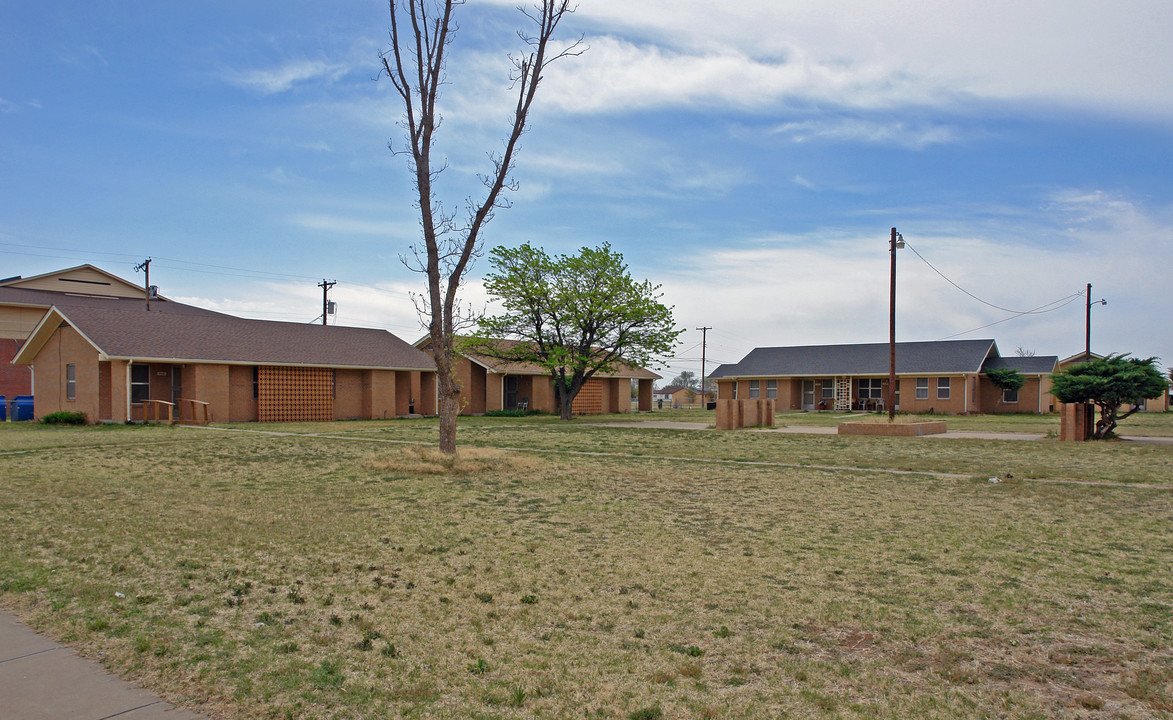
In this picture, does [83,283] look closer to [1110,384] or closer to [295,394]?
[295,394]

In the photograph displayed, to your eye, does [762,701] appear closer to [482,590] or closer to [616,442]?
[482,590]

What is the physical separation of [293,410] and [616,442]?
16.8 meters

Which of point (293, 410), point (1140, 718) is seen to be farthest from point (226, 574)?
point (293, 410)

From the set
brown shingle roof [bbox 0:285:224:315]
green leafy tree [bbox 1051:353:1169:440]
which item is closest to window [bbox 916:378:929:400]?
green leafy tree [bbox 1051:353:1169:440]

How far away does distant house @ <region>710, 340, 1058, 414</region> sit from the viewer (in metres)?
44.1

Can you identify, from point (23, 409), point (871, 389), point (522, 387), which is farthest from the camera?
point (871, 389)

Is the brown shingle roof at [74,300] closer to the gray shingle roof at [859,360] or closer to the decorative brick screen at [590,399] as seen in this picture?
the decorative brick screen at [590,399]

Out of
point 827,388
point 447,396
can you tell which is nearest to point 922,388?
point 827,388

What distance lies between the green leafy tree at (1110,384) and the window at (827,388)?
86.7ft

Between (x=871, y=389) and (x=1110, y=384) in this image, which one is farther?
(x=871, y=389)

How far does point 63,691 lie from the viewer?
145 inches

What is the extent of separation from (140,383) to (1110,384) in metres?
30.4

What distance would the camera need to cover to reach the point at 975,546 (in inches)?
276

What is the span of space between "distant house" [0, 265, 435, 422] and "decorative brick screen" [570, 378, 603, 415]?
357 inches
